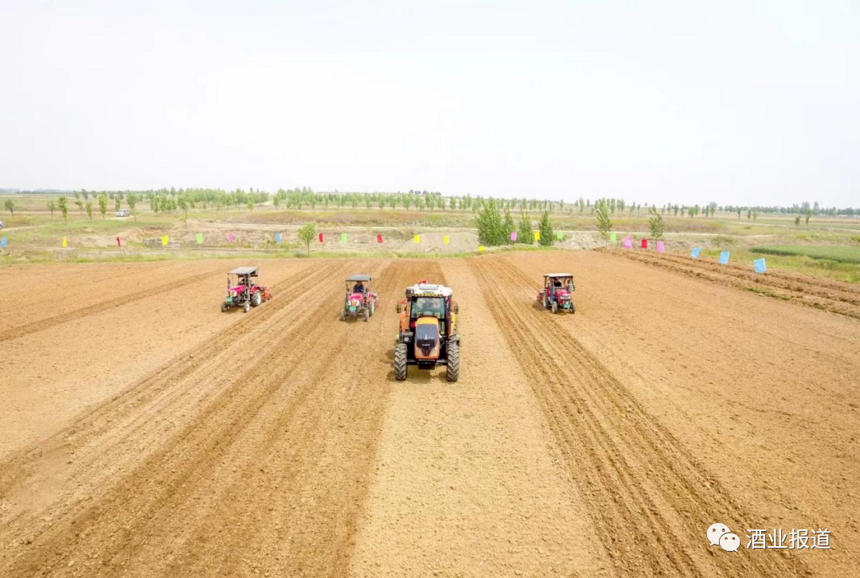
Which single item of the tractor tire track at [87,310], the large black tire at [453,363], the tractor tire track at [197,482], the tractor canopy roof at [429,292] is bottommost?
the tractor tire track at [197,482]

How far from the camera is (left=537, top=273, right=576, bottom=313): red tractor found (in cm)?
2169

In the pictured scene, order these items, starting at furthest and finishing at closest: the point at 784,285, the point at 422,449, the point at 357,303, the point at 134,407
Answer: the point at 784,285, the point at 357,303, the point at 134,407, the point at 422,449

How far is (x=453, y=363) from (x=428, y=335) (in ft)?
3.66

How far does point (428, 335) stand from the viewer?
43.2ft

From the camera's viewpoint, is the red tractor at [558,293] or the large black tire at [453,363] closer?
the large black tire at [453,363]

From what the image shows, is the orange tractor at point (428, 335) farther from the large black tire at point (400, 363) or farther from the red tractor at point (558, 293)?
the red tractor at point (558, 293)

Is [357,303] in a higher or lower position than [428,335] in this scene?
lower

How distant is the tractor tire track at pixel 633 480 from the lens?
6953 millimetres

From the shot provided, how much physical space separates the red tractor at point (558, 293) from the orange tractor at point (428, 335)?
880cm

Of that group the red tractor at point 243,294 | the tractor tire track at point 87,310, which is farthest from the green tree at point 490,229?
the red tractor at point 243,294

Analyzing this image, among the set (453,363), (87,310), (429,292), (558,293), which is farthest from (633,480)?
(87,310)

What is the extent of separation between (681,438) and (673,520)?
311 centimetres

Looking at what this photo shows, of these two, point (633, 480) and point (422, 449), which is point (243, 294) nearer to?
point (422, 449)

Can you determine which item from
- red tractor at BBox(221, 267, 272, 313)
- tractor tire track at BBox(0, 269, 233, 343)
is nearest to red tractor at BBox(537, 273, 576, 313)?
red tractor at BBox(221, 267, 272, 313)
